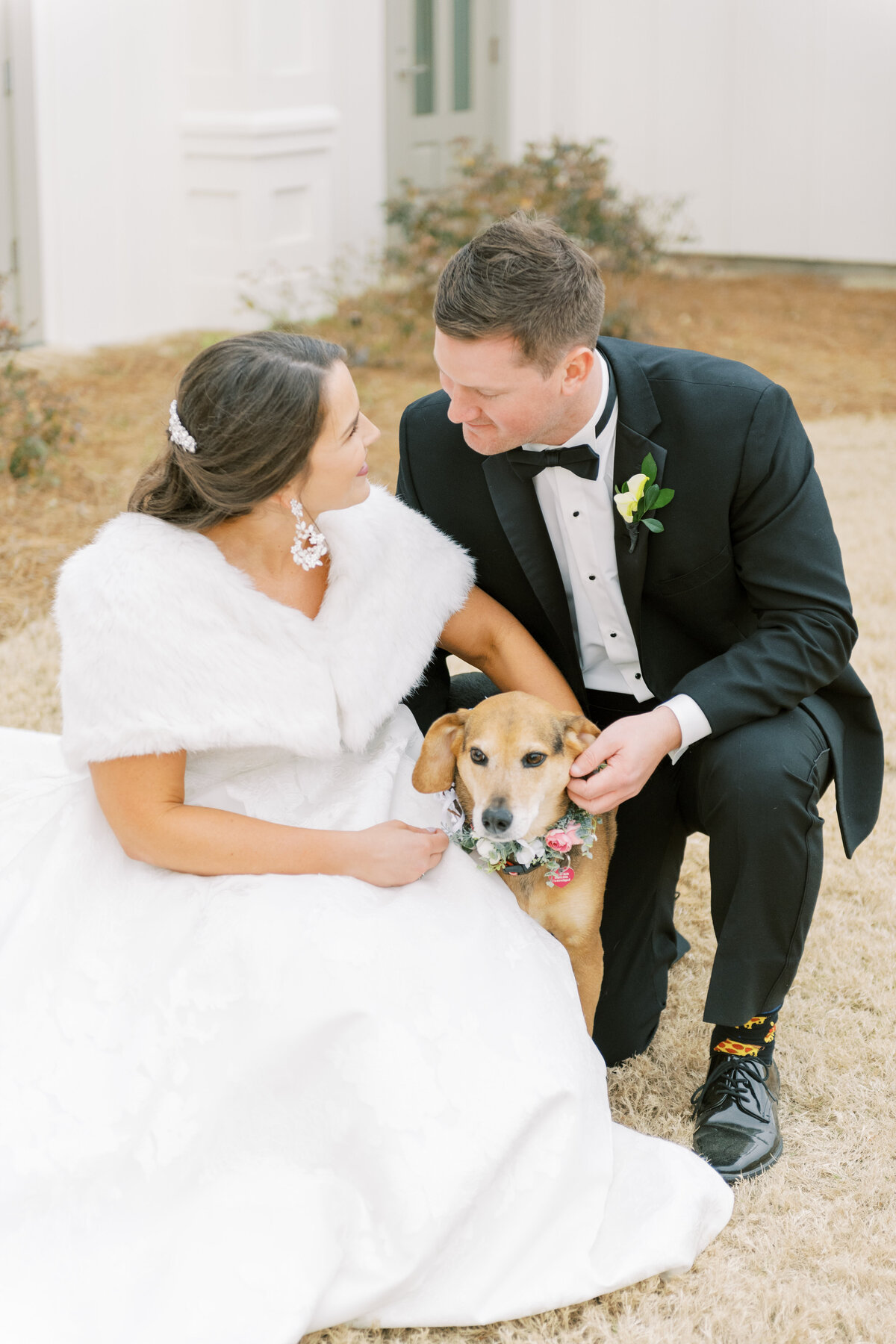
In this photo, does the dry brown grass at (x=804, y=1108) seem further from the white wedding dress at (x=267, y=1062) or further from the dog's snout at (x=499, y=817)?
the dog's snout at (x=499, y=817)

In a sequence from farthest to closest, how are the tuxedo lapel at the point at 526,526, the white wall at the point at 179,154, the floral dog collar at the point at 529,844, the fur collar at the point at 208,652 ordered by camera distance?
the white wall at the point at 179,154
the tuxedo lapel at the point at 526,526
the floral dog collar at the point at 529,844
the fur collar at the point at 208,652

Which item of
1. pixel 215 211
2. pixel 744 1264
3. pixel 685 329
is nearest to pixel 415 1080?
pixel 744 1264

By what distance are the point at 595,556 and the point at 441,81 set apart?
10.6m

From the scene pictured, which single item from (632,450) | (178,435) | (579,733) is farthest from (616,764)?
(178,435)

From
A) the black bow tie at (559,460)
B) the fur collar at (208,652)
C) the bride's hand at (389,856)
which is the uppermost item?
the black bow tie at (559,460)

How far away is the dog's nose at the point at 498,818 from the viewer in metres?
2.27

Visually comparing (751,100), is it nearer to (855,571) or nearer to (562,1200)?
(855,571)

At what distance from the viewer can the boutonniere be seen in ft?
8.37

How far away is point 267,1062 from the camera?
2027 millimetres

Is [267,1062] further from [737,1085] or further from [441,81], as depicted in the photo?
[441,81]

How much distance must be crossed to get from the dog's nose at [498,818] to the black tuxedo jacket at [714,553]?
47cm

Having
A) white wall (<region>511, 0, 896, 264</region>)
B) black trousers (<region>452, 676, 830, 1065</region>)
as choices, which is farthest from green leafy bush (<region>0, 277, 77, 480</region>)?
white wall (<region>511, 0, 896, 264</region>)

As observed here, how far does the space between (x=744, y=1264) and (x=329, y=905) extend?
965 millimetres

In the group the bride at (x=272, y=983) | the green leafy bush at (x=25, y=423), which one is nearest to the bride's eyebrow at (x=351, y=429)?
the bride at (x=272, y=983)
